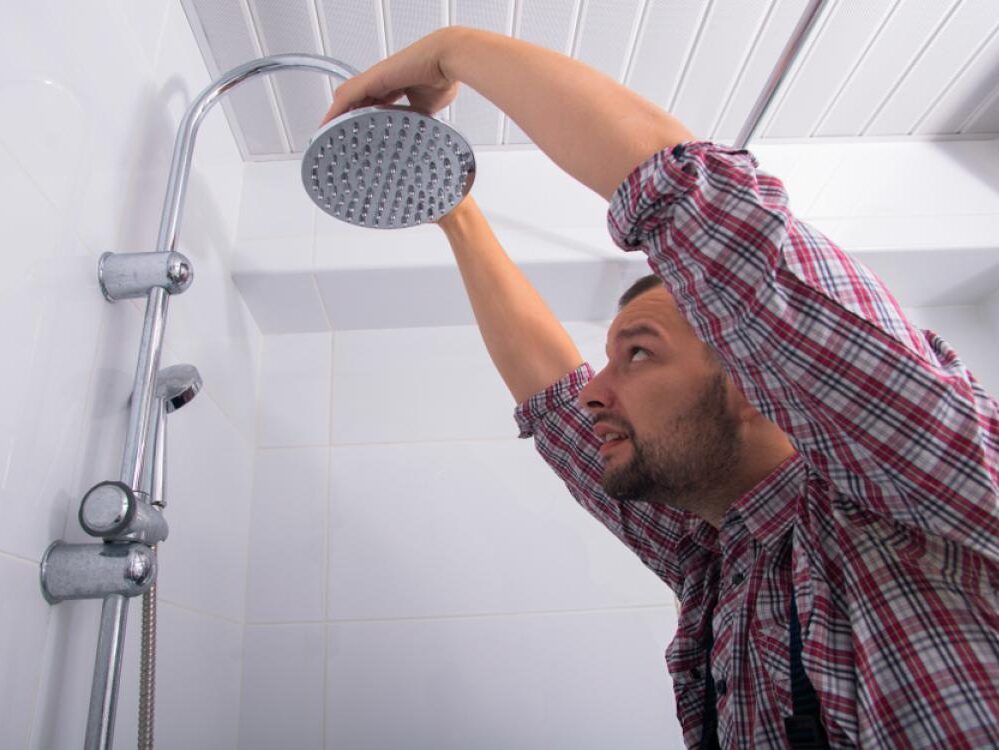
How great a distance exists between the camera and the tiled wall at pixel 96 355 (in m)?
0.63

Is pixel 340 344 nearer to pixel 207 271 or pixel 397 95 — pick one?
pixel 207 271

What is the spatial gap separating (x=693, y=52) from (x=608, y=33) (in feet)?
0.45

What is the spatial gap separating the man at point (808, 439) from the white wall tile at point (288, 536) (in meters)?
0.69

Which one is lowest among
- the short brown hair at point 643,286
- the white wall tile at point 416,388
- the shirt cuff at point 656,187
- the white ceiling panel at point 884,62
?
the shirt cuff at point 656,187

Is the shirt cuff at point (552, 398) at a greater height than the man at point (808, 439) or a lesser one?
greater

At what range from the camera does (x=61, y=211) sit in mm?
713

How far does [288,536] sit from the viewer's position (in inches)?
48.2

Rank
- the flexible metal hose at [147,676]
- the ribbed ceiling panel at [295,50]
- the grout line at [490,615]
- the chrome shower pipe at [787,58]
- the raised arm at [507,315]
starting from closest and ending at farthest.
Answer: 1. the flexible metal hose at [147,676]
2. the chrome shower pipe at [787,58]
3. the raised arm at [507,315]
4. the ribbed ceiling panel at [295,50]
5. the grout line at [490,615]

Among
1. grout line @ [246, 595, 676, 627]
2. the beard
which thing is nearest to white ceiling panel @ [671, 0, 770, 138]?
the beard

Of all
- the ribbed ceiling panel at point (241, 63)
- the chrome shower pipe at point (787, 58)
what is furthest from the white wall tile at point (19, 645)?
the chrome shower pipe at point (787, 58)

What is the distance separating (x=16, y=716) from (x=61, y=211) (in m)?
0.43

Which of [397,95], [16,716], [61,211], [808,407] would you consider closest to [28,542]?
[16,716]

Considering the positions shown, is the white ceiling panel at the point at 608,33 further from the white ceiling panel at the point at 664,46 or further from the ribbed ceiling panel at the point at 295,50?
the ribbed ceiling panel at the point at 295,50

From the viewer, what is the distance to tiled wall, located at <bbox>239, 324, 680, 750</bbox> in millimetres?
1133
